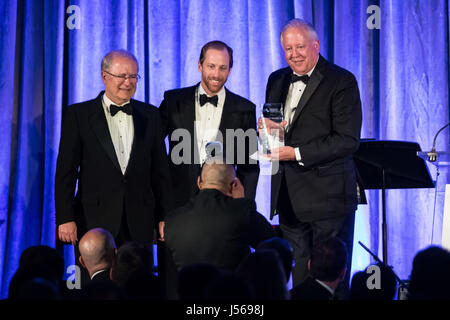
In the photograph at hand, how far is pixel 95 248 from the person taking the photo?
138 inches

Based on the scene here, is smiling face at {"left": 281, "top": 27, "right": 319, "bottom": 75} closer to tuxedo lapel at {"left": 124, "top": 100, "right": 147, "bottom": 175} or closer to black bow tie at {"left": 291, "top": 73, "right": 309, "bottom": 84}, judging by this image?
black bow tie at {"left": 291, "top": 73, "right": 309, "bottom": 84}

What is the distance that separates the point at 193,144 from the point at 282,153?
0.64 m

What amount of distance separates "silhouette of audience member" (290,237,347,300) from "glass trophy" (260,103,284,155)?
91cm

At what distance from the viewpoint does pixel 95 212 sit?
4109mm

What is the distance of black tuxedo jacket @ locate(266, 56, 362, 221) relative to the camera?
4035 mm

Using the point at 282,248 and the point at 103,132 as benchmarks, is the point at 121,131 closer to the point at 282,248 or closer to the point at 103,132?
the point at 103,132

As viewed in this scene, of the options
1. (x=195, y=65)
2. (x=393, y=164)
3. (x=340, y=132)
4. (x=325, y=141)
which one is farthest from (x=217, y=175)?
(x=195, y=65)

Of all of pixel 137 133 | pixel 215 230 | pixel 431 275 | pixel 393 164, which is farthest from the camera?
pixel 393 164

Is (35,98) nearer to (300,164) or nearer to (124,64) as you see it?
(124,64)

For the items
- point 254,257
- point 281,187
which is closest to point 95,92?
point 281,187

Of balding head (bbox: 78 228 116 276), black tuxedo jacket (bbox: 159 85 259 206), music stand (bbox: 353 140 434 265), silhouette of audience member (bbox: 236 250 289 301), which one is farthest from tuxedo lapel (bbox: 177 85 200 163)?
silhouette of audience member (bbox: 236 250 289 301)

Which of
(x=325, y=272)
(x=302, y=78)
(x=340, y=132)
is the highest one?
(x=302, y=78)

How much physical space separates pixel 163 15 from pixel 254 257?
3.44 metres
